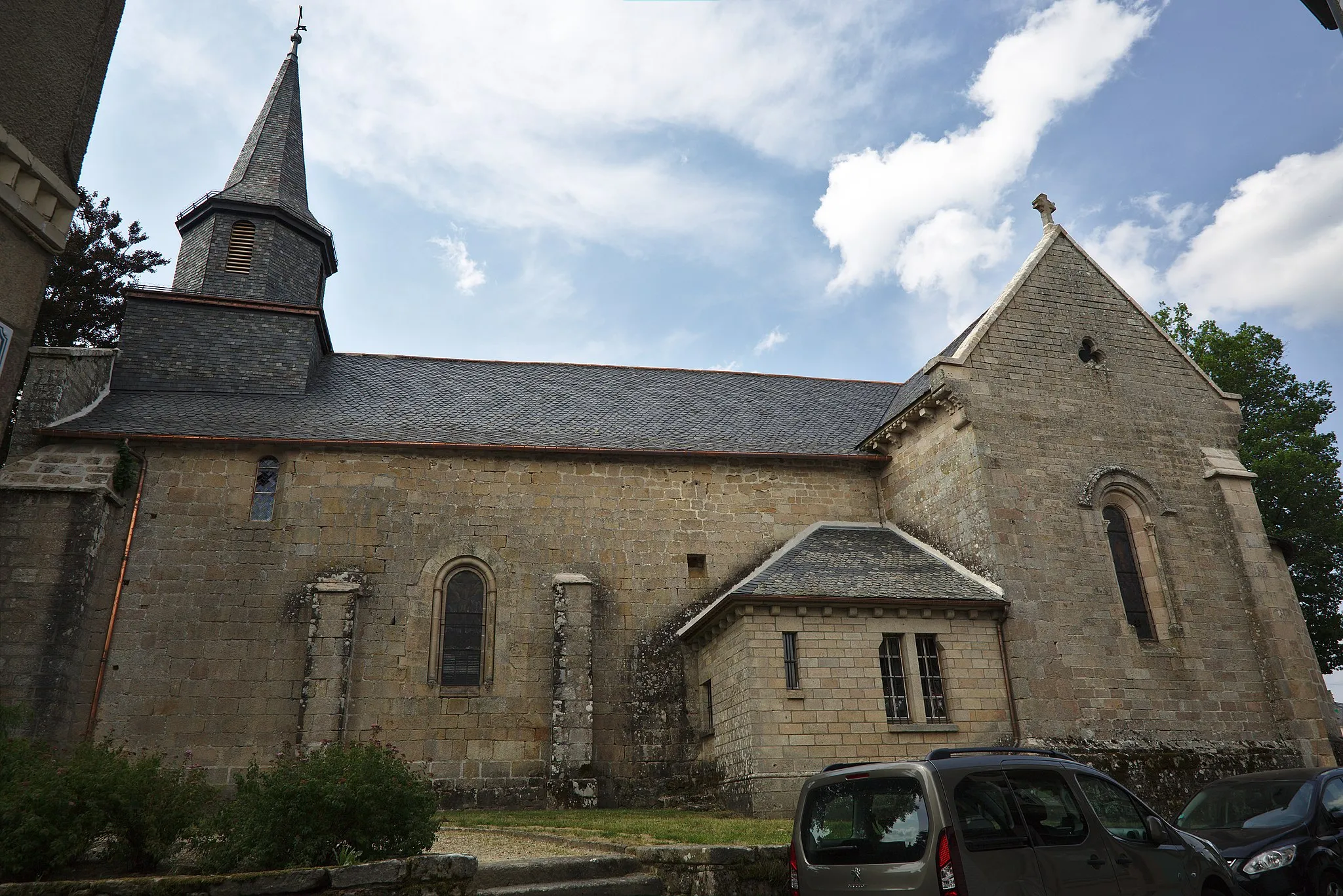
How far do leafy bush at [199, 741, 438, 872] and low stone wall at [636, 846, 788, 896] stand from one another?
223 centimetres

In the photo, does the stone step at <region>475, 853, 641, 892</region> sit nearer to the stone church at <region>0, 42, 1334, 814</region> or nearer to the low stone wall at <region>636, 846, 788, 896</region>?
the low stone wall at <region>636, 846, 788, 896</region>

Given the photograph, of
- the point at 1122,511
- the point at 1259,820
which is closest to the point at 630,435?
the point at 1122,511

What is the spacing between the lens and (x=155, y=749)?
1377 centimetres

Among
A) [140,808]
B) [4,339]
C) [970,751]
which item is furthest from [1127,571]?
[4,339]

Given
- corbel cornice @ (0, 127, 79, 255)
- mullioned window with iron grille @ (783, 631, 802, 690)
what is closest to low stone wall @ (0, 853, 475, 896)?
corbel cornice @ (0, 127, 79, 255)

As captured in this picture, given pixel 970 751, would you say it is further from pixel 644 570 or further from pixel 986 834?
pixel 644 570

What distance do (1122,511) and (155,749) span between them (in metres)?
17.7

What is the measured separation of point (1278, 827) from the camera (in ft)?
26.4

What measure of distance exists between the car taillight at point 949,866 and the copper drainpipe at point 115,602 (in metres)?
13.1

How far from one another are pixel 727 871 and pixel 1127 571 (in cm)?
1198

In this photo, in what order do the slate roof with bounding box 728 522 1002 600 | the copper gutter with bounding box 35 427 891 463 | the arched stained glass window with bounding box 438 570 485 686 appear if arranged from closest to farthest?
the slate roof with bounding box 728 522 1002 600 < the copper gutter with bounding box 35 427 891 463 < the arched stained glass window with bounding box 438 570 485 686

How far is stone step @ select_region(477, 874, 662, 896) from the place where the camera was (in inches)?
291

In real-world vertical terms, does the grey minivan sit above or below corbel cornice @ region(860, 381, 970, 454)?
below

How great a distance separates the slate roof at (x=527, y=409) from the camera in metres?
16.7
